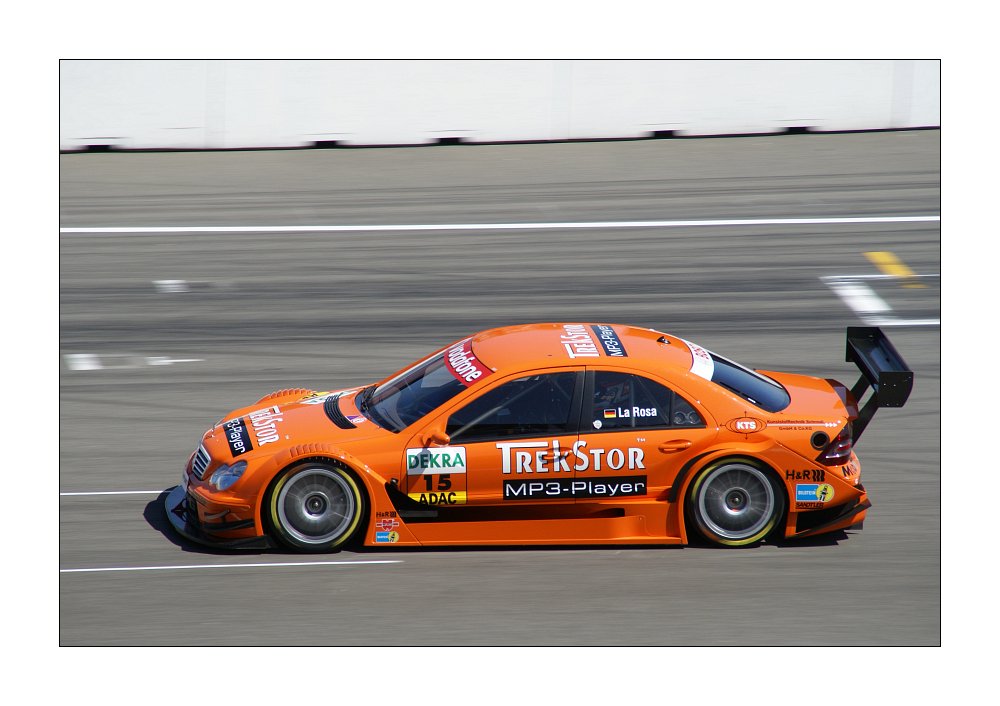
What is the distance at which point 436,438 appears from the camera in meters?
7.18

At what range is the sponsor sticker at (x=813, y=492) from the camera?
23.9 feet

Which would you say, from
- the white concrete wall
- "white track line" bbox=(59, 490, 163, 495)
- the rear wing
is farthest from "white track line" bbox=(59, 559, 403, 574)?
the white concrete wall

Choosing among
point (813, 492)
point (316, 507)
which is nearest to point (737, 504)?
point (813, 492)

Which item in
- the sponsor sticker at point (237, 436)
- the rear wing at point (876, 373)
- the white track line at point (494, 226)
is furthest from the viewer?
the white track line at point (494, 226)

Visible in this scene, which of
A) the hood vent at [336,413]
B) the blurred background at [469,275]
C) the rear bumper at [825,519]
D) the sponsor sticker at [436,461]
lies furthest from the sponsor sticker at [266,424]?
the rear bumper at [825,519]

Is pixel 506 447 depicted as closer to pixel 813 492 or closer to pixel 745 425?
pixel 745 425

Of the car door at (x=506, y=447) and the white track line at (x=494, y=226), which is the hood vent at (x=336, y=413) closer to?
the car door at (x=506, y=447)

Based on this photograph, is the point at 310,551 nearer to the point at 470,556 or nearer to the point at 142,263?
the point at 470,556

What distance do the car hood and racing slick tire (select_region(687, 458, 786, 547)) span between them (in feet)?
7.26

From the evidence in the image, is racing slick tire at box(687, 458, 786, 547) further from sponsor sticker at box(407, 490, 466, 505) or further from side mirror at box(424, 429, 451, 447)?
side mirror at box(424, 429, 451, 447)

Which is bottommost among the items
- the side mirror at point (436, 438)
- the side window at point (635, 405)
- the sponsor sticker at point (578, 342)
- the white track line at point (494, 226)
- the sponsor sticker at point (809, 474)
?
the sponsor sticker at point (809, 474)

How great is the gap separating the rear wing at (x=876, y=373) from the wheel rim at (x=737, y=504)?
90 centimetres

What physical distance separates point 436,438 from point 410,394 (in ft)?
1.95

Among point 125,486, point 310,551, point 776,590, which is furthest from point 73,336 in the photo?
point 776,590
